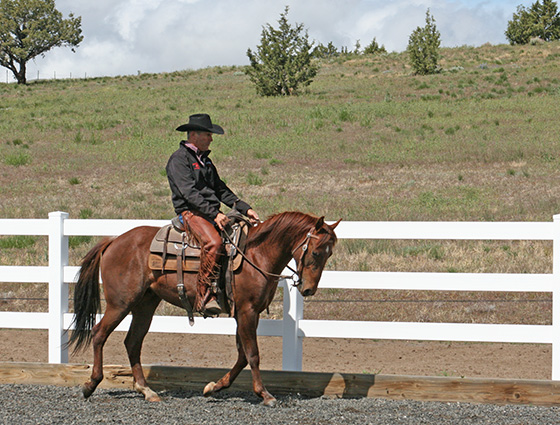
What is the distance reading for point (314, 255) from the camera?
6.17m

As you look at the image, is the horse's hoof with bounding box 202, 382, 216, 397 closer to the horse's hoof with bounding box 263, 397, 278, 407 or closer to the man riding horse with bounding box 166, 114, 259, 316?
the horse's hoof with bounding box 263, 397, 278, 407

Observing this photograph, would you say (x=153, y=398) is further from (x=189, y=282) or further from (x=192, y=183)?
(x=192, y=183)

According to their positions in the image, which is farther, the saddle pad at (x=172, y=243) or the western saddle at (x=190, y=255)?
the saddle pad at (x=172, y=243)

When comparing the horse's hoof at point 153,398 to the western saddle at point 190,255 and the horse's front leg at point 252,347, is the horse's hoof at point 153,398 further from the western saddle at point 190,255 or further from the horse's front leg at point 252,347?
the horse's front leg at point 252,347

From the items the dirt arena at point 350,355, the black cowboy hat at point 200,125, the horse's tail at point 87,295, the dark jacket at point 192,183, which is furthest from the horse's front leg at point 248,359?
the dirt arena at point 350,355

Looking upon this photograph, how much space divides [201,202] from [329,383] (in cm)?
198

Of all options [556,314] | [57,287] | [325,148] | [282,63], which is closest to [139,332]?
[57,287]

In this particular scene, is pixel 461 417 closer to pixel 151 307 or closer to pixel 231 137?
pixel 151 307

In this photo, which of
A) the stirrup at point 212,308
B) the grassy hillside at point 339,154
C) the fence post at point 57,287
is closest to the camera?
the stirrup at point 212,308

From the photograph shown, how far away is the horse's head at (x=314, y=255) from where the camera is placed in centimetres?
614

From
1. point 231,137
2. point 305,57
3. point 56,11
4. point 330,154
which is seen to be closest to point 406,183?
point 330,154

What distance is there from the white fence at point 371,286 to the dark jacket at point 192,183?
995 mm

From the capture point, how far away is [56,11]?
7956cm

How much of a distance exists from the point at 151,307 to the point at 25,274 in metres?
1.62
